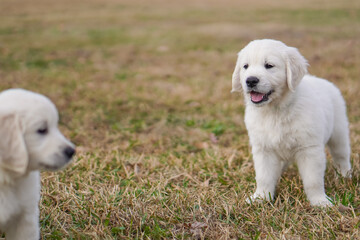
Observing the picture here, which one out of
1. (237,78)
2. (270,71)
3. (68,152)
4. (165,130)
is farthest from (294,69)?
(165,130)

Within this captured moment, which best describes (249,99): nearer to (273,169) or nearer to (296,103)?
(296,103)

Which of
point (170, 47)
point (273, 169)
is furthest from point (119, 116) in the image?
point (170, 47)

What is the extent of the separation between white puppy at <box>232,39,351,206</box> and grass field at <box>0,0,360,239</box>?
21cm

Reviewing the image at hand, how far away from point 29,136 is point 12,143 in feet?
0.34

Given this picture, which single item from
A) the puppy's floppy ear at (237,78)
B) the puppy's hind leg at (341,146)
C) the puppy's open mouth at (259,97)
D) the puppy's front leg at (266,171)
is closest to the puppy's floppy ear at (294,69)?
the puppy's open mouth at (259,97)

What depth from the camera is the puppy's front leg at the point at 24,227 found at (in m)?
2.70

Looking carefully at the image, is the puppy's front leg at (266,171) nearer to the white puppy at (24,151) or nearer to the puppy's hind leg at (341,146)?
the puppy's hind leg at (341,146)

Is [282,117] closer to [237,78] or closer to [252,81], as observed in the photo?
[252,81]

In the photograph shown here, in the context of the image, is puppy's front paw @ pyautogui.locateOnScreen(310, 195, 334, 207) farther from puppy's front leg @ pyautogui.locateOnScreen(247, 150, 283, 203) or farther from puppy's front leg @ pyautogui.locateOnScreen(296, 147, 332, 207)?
puppy's front leg @ pyautogui.locateOnScreen(247, 150, 283, 203)

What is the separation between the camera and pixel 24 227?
2703 mm

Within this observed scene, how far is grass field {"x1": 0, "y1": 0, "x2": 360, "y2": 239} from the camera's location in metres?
3.30

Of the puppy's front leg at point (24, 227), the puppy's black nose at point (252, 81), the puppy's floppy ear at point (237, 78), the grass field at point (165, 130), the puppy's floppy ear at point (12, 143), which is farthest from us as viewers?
the puppy's floppy ear at point (237, 78)

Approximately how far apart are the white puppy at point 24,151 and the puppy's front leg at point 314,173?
2024 millimetres

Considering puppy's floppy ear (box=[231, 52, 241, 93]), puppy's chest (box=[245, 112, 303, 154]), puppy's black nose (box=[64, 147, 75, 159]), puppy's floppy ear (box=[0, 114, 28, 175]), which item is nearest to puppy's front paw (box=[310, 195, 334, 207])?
puppy's chest (box=[245, 112, 303, 154])
